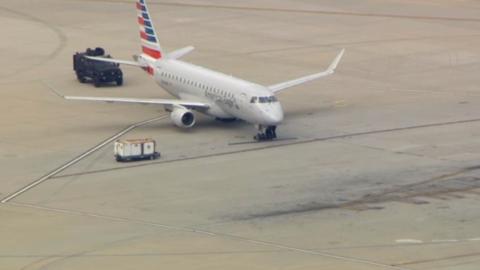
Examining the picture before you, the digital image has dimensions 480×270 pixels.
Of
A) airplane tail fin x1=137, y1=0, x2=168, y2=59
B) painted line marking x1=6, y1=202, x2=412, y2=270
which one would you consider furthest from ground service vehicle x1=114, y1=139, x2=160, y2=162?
airplane tail fin x1=137, y1=0, x2=168, y2=59

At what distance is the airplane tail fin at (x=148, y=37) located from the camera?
67750mm

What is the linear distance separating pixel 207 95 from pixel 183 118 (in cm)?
227

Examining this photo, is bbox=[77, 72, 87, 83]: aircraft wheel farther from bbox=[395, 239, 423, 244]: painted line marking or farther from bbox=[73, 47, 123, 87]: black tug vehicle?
bbox=[395, 239, 423, 244]: painted line marking

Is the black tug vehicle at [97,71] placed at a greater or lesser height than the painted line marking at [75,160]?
greater

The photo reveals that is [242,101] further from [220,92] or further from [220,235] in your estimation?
[220,235]

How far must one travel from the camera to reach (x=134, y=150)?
175ft

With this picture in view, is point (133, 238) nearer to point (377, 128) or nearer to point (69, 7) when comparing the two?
point (377, 128)

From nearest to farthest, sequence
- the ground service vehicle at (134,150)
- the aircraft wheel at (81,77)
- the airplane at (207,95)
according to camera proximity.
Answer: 1. the ground service vehicle at (134,150)
2. the airplane at (207,95)
3. the aircraft wheel at (81,77)

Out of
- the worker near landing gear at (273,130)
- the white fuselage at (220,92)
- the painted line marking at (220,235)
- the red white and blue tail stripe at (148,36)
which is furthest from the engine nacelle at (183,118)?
the painted line marking at (220,235)

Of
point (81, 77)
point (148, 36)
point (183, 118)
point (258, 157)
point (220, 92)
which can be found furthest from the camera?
point (81, 77)

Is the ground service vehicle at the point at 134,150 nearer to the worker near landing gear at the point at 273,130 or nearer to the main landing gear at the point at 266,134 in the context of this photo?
the main landing gear at the point at 266,134

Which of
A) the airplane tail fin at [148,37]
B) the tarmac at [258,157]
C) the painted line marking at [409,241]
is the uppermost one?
the airplane tail fin at [148,37]

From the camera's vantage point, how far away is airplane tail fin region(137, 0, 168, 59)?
2667 inches

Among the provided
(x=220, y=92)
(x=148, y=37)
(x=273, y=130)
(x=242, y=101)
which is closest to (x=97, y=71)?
(x=148, y=37)
